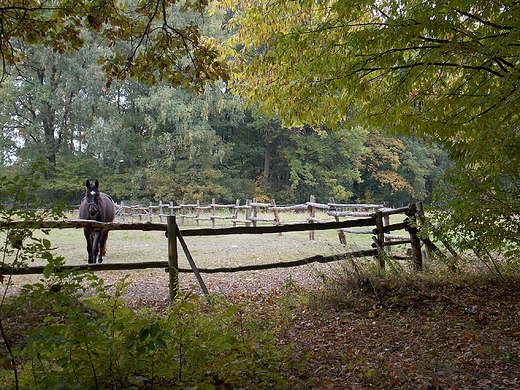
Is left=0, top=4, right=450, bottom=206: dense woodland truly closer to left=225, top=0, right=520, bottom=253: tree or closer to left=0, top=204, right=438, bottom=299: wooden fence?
left=225, top=0, right=520, bottom=253: tree

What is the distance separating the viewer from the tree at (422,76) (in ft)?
15.6

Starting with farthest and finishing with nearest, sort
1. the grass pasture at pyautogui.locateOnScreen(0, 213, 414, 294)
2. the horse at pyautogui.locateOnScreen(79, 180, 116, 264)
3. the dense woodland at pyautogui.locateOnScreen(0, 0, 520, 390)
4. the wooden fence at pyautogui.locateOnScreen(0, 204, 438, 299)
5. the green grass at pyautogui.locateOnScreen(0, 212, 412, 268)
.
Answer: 1. the green grass at pyautogui.locateOnScreen(0, 212, 412, 268)
2. the horse at pyautogui.locateOnScreen(79, 180, 116, 264)
3. the grass pasture at pyautogui.locateOnScreen(0, 213, 414, 294)
4. the wooden fence at pyautogui.locateOnScreen(0, 204, 438, 299)
5. the dense woodland at pyautogui.locateOnScreen(0, 0, 520, 390)

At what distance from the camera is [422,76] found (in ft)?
20.4

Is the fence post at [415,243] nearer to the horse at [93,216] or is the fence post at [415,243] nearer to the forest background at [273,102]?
the forest background at [273,102]

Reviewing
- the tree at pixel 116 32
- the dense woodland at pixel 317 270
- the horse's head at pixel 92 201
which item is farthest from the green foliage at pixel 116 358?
the horse's head at pixel 92 201

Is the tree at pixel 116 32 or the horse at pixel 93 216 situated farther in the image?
the horse at pixel 93 216

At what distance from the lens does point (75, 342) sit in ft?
8.07

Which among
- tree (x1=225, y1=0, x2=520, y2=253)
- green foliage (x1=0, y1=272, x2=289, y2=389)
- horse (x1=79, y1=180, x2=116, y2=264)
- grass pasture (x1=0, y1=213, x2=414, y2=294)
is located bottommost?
grass pasture (x1=0, y1=213, x2=414, y2=294)

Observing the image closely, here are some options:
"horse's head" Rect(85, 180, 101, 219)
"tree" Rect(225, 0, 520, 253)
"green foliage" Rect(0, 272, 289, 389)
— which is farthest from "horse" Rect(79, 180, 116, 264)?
"green foliage" Rect(0, 272, 289, 389)

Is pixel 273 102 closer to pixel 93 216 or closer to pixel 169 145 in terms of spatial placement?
pixel 93 216

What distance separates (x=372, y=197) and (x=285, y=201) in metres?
10.3

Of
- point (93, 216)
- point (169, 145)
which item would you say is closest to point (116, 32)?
point (93, 216)

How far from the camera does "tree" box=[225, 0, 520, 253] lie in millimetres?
4758

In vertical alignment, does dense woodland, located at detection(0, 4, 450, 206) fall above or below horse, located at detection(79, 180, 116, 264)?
Answer: above
